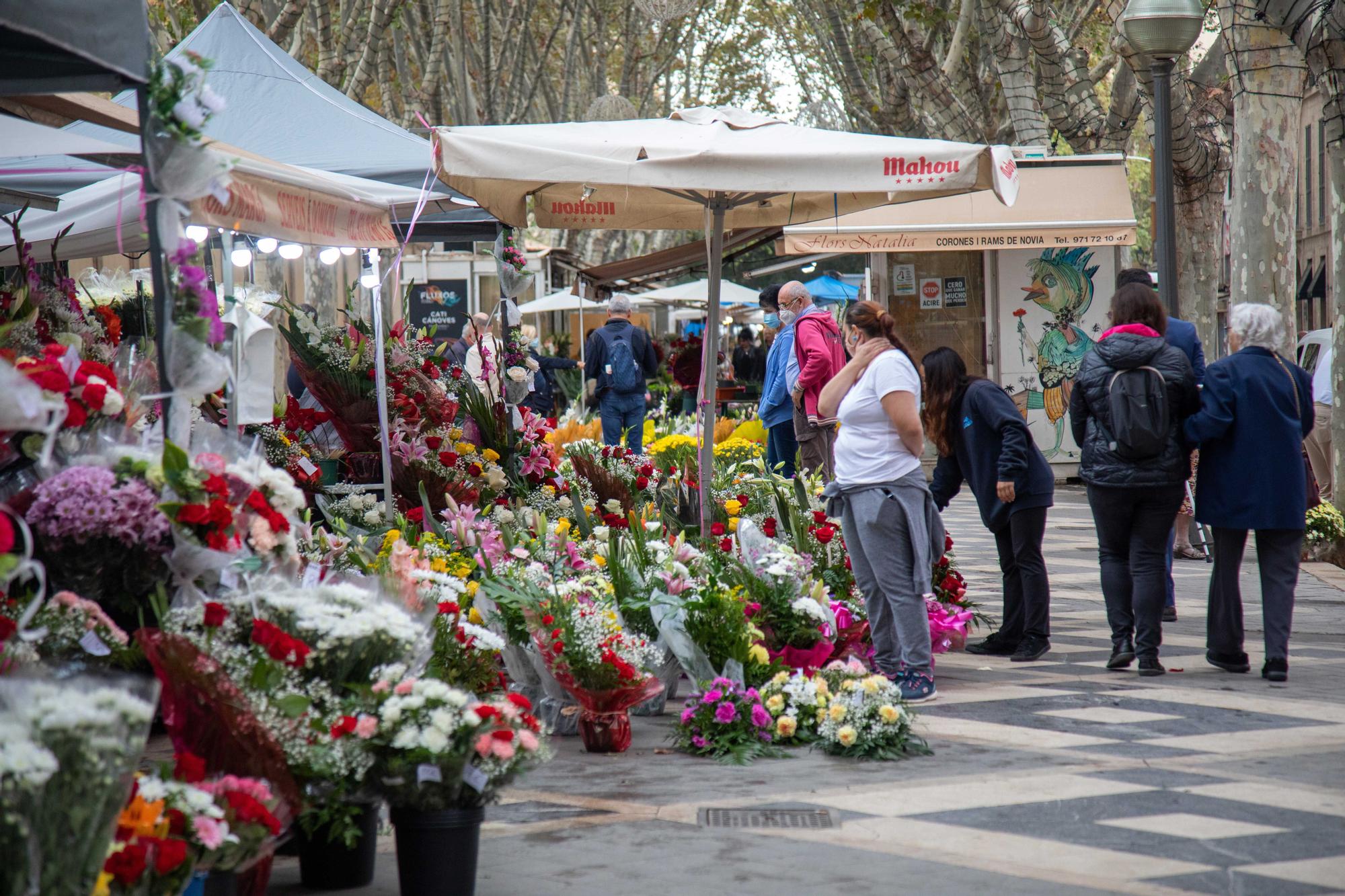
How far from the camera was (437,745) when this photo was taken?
147 inches

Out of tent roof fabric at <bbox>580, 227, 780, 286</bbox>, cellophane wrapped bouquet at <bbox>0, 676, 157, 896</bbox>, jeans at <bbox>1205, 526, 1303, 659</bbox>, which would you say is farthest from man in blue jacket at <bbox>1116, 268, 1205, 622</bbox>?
tent roof fabric at <bbox>580, 227, 780, 286</bbox>

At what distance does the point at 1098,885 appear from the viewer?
4.04 meters

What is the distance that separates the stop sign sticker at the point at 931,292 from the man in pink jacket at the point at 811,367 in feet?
23.5

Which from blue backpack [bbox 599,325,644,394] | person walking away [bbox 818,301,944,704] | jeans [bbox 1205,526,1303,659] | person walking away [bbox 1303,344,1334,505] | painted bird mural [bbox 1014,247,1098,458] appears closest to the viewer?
person walking away [bbox 818,301,944,704]

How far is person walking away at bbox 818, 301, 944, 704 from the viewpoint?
623 centimetres

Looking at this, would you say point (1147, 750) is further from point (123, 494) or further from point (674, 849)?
point (123, 494)

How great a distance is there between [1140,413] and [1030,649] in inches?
59.5

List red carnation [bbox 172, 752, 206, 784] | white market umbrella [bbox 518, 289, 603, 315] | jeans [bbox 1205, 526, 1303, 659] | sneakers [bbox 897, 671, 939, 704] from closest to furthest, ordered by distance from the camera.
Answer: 1. red carnation [bbox 172, 752, 206, 784]
2. sneakers [bbox 897, 671, 939, 704]
3. jeans [bbox 1205, 526, 1303, 659]
4. white market umbrella [bbox 518, 289, 603, 315]

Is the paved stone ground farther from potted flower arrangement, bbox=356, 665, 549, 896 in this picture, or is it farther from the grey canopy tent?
the grey canopy tent

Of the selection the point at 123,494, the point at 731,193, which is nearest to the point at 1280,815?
the point at 123,494

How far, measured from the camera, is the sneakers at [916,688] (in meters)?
6.44

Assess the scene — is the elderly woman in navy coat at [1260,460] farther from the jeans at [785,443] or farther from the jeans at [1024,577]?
the jeans at [785,443]

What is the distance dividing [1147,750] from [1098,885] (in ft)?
5.53

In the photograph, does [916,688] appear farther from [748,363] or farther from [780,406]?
[748,363]
